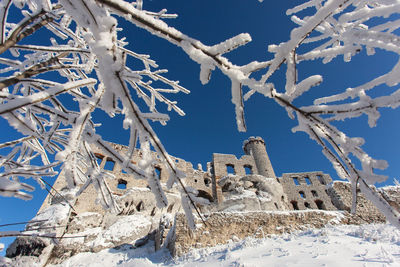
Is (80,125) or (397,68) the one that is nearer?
(397,68)

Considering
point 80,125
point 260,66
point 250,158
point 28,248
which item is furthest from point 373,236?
point 250,158

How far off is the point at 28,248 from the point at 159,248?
4.86 meters

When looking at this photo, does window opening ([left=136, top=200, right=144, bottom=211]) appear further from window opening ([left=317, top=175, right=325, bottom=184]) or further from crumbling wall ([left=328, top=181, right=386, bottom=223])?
window opening ([left=317, top=175, right=325, bottom=184])

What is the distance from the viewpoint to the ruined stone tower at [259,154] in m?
20.7

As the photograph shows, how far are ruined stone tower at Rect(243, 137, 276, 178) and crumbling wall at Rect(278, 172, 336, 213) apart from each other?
15.6 feet

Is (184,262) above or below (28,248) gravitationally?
below

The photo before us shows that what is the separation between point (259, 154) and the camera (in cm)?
2253

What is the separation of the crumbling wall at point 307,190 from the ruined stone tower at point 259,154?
4.77m

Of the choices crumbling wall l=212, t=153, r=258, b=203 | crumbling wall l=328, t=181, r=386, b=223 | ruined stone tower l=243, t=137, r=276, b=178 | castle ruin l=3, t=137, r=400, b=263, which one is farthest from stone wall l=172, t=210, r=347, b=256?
ruined stone tower l=243, t=137, r=276, b=178

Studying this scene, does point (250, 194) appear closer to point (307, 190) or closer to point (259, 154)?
point (259, 154)

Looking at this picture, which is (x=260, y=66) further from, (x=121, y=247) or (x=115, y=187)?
(x=115, y=187)

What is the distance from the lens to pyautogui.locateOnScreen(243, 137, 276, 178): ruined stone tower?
20672mm

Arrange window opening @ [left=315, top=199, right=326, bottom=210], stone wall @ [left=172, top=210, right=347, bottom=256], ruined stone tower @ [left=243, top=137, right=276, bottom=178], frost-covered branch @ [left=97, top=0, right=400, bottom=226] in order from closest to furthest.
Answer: frost-covered branch @ [left=97, top=0, right=400, bottom=226], stone wall @ [left=172, top=210, right=347, bottom=256], ruined stone tower @ [left=243, top=137, right=276, bottom=178], window opening @ [left=315, top=199, right=326, bottom=210]

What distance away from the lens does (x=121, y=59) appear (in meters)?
0.76
